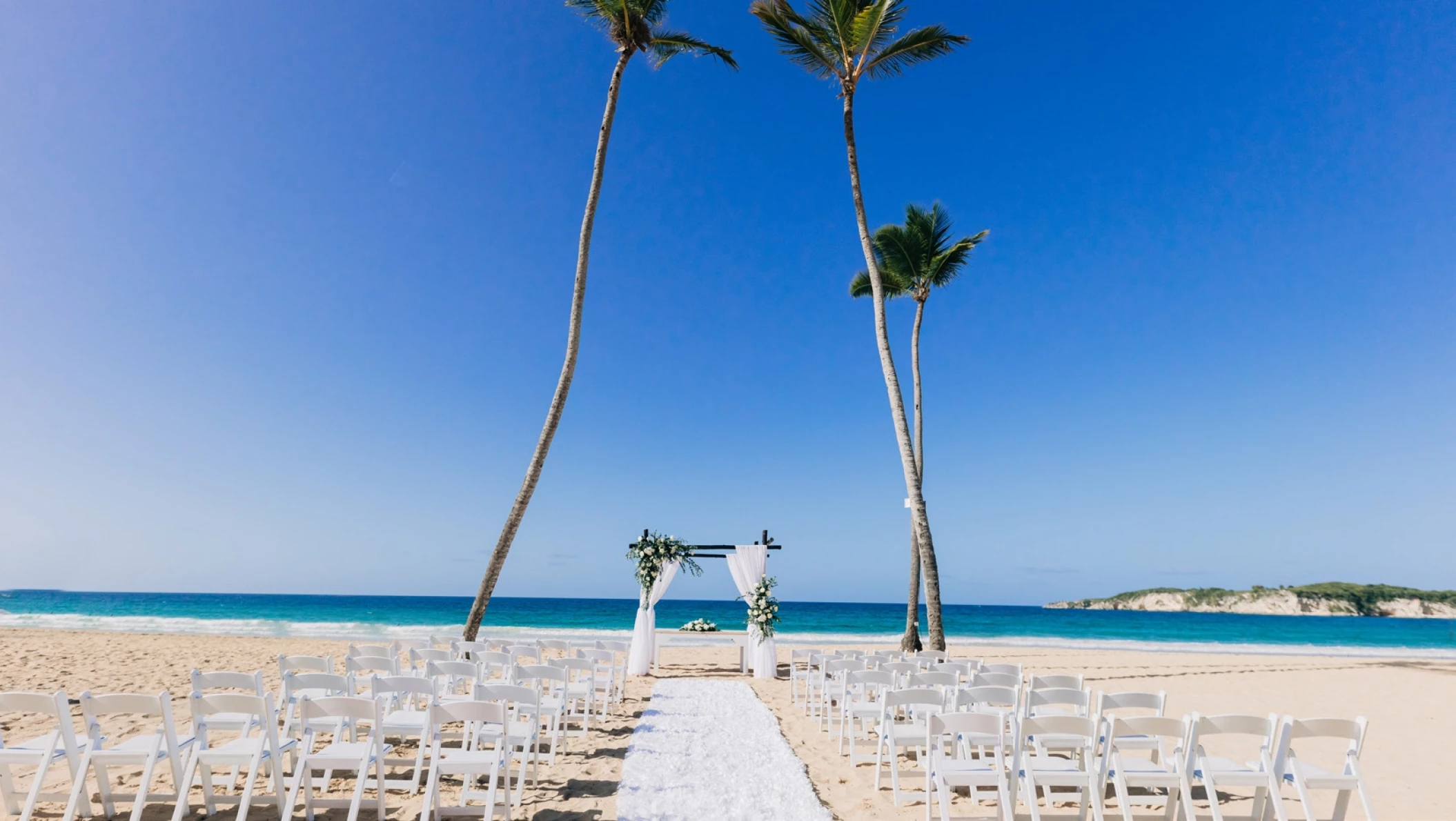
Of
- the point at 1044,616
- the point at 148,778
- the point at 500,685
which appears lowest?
the point at 1044,616

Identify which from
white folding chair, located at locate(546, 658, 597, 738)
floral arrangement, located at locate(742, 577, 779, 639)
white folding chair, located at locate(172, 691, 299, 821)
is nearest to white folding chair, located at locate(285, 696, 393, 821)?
white folding chair, located at locate(172, 691, 299, 821)

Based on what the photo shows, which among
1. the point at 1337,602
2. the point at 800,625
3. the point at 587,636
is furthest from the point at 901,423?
the point at 1337,602

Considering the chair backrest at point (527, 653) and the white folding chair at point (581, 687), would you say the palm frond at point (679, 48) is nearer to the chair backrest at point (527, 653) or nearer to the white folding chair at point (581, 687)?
the chair backrest at point (527, 653)

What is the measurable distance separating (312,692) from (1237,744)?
9484 millimetres

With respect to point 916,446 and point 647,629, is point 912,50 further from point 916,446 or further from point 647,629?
point 647,629

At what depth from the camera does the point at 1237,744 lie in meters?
6.88

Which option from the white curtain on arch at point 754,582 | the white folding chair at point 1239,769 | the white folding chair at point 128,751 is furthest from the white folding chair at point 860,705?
the white curtain on arch at point 754,582

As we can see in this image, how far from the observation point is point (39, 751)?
376 cm

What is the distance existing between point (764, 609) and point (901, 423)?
151 inches

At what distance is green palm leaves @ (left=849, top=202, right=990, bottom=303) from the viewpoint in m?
13.8

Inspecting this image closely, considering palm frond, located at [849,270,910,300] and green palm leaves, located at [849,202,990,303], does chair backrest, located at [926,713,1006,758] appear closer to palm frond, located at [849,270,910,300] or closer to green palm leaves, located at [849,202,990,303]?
palm frond, located at [849,270,910,300]

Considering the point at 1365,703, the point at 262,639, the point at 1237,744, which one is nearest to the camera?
the point at 1237,744

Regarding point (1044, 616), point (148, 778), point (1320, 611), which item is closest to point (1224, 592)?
point (1320, 611)

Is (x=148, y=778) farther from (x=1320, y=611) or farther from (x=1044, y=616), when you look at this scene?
(x=1320, y=611)
